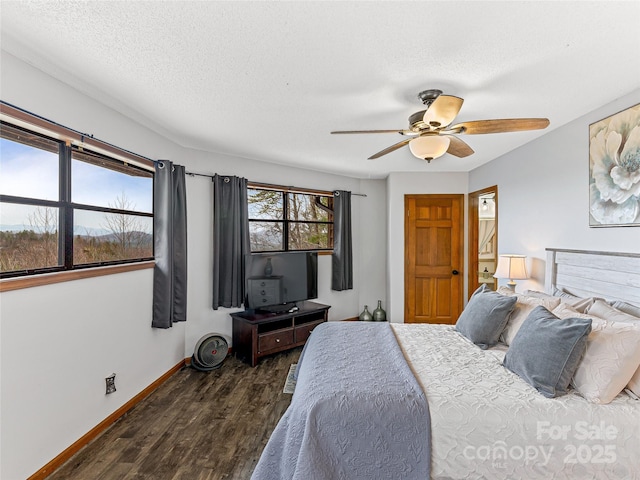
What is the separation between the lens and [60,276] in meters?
2.06

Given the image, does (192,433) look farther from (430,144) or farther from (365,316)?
(365,316)

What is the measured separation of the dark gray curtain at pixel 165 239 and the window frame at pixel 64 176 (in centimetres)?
31

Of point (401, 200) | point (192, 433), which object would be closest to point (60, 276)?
point (192, 433)

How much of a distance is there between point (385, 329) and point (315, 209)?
2529mm

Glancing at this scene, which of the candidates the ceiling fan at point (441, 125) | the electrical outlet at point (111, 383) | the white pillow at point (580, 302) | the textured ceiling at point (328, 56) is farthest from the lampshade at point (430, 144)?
the electrical outlet at point (111, 383)

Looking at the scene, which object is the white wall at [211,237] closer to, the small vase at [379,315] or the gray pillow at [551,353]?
the small vase at [379,315]

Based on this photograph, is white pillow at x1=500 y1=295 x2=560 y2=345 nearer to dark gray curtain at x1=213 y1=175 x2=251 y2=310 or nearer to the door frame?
the door frame

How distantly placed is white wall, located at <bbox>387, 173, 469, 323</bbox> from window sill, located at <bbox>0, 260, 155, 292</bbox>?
3.31 m

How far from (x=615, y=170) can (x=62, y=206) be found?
378 cm

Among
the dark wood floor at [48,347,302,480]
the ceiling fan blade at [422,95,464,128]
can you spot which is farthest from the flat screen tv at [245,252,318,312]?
the ceiling fan blade at [422,95,464,128]

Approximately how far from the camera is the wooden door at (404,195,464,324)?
4832 mm

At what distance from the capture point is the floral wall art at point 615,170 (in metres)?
2.16

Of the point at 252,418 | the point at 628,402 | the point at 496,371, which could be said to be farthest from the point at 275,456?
the point at 628,402

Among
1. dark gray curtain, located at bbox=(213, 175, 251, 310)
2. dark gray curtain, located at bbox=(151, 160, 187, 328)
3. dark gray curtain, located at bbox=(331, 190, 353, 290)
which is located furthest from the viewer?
dark gray curtain, located at bbox=(331, 190, 353, 290)
